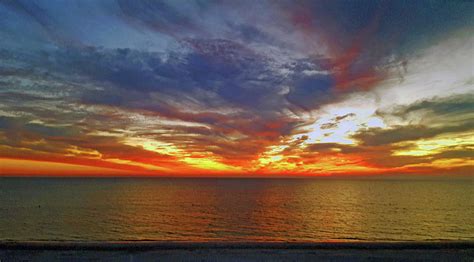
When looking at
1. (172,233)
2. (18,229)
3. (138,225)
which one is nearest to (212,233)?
(172,233)

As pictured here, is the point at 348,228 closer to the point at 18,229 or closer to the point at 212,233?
the point at 212,233

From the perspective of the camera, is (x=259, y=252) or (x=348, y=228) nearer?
(x=259, y=252)

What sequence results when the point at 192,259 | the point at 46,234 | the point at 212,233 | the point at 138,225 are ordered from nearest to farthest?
the point at 192,259
the point at 46,234
the point at 212,233
the point at 138,225

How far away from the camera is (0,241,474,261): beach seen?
17031 millimetres

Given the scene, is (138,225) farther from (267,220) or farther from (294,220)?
(294,220)

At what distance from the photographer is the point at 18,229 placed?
41.0 m

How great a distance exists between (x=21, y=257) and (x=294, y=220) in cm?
4247

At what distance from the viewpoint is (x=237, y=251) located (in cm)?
1825

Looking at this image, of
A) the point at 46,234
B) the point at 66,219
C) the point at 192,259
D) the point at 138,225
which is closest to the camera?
the point at 192,259

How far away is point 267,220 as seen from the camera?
170 ft

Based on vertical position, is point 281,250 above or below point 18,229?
above

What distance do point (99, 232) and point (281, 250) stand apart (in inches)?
1184

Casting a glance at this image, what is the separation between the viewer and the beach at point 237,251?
1703cm

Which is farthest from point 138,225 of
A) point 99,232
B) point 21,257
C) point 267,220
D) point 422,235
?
point 422,235
